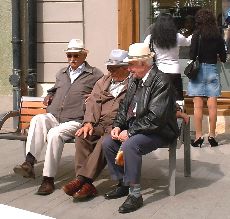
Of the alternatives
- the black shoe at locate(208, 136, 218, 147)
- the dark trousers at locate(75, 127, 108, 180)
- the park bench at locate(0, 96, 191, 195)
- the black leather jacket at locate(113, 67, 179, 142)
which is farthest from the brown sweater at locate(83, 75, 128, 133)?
the black shoe at locate(208, 136, 218, 147)

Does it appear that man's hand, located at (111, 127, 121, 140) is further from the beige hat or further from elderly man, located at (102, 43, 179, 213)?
the beige hat

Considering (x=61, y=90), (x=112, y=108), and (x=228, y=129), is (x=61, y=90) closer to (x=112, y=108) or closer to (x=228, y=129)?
(x=112, y=108)

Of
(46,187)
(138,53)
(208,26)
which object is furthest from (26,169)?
(208,26)

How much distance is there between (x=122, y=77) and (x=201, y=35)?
2542 millimetres

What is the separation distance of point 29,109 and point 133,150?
6.09ft

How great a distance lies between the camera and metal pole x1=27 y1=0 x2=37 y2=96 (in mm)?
9133

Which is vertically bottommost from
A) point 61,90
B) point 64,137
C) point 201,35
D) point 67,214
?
point 67,214

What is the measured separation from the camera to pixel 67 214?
4.87m

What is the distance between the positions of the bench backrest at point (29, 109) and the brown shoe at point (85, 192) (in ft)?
4.65

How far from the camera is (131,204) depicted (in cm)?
490

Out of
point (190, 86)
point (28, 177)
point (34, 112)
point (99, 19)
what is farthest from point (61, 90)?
point (99, 19)

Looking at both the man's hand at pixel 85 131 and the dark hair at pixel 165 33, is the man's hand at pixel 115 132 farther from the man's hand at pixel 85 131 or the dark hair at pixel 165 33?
the dark hair at pixel 165 33

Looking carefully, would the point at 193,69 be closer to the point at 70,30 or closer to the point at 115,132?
the point at 70,30

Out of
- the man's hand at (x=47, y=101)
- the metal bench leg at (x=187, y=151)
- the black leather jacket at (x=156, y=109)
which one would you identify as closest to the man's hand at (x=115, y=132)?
the black leather jacket at (x=156, y=109)
